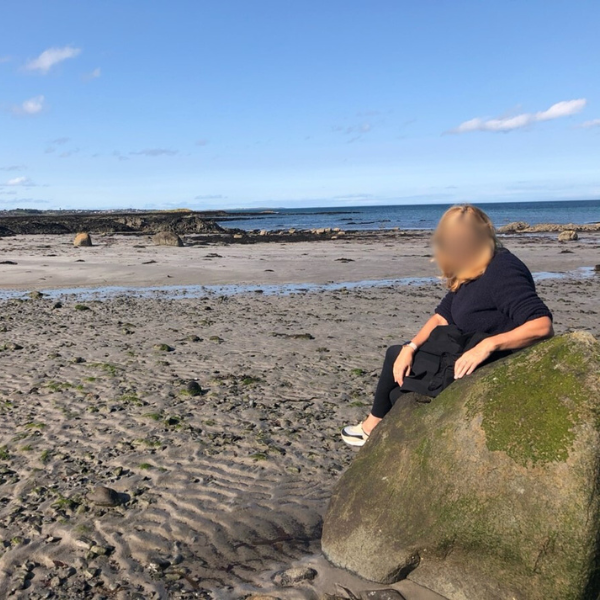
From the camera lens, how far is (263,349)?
1057 centimetres

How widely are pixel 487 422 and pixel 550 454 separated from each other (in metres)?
0.38

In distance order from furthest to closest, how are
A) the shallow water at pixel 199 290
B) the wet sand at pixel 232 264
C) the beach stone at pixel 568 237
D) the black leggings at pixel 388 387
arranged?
the beach stone at pixel 568 237 → the wet sand at pixel 232 264 → the shallow water at pixel 199 290 → the black leggings at pixel 388 387

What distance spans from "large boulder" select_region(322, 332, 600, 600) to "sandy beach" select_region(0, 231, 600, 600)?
0.28 meters

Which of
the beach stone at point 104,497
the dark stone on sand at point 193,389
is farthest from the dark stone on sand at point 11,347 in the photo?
the beach stone at point 104,497

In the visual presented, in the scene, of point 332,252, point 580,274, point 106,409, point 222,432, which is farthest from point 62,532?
point 332,252

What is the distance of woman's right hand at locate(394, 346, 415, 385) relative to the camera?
4.62 meters

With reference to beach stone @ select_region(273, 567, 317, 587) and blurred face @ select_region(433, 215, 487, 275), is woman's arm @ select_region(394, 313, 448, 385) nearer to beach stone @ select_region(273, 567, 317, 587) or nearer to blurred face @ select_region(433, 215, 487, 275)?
blurred face @ select_region(433, 215, 487, 275)

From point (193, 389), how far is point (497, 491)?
5.12m

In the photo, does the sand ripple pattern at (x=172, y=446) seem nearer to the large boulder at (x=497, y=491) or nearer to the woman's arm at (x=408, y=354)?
the large boulder at (x=497, y=491)

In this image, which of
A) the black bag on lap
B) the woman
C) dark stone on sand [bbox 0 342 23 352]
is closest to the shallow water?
dark stone on sand [bbox 0 342 23 352]

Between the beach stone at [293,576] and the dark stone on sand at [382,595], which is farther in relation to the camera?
the beach stone at [293,576]

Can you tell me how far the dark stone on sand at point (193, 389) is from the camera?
314 inches

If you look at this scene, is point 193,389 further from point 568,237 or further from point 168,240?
point 568,237

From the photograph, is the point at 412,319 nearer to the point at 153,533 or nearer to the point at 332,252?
the point at 153,533
